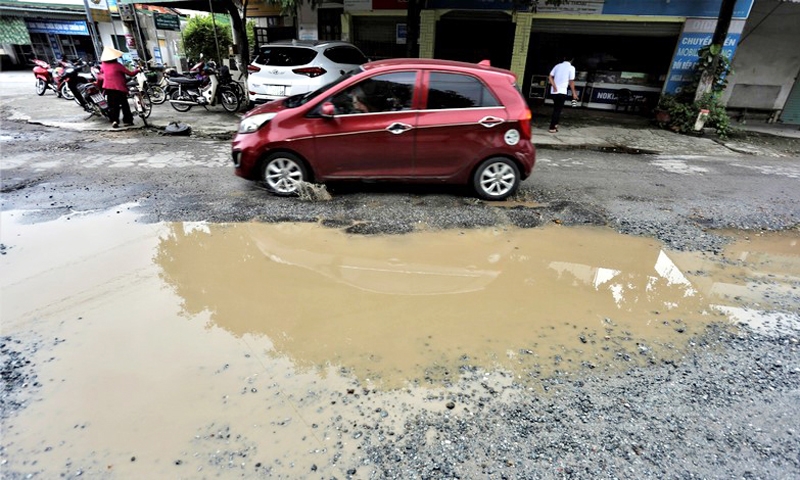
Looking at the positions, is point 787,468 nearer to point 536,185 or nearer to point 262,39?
point 536,185

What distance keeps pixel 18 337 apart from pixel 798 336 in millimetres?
5816

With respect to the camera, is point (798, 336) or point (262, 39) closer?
point (798, 336)

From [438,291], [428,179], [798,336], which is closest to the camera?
[798,336]

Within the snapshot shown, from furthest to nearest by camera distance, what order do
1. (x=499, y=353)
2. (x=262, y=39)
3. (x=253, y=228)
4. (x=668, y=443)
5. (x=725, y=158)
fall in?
(x=262, y=39), (x=725, y=158), (x=253, y=228), (x=499, y=353), (x=668, y=443)

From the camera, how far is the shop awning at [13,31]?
24.3 m

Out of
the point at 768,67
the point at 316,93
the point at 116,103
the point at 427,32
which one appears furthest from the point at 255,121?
the point at 768,67

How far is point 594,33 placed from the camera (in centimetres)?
1335

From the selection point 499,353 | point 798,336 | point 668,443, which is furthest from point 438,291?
point 798,336

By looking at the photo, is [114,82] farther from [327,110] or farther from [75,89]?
[327,110]

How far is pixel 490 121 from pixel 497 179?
29.6 inches

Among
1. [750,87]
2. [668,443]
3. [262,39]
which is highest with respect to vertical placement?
[262,39]

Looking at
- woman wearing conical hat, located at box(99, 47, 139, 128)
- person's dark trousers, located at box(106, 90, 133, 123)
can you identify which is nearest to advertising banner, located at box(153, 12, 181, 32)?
woman wearing conical hat, located at box(99, 47, 139, 128)

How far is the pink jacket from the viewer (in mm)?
8984

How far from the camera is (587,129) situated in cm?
1102
